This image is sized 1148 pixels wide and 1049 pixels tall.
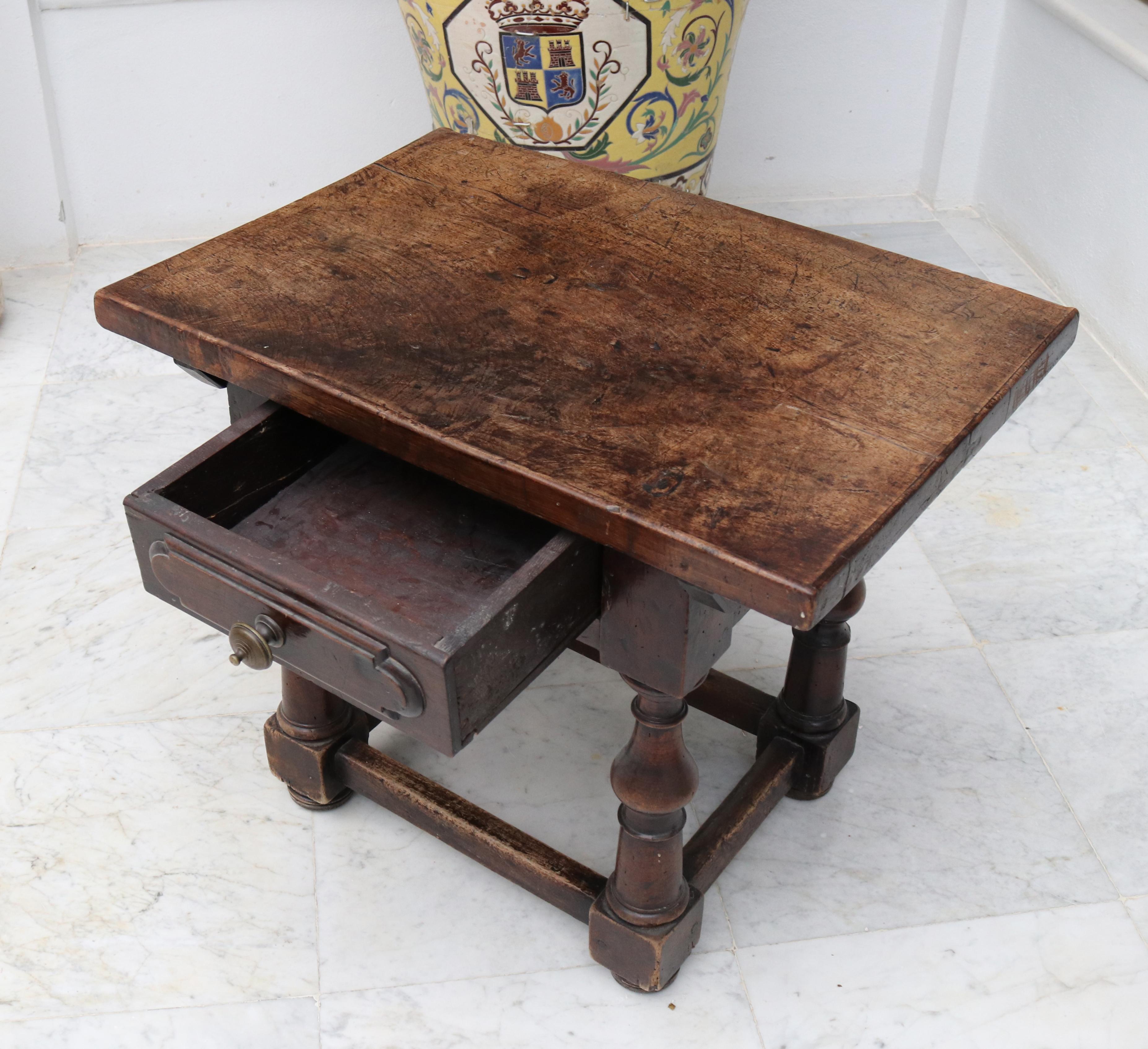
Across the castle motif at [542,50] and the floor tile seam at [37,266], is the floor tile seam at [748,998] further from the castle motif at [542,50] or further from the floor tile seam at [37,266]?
the floor tile seam at [37,266]

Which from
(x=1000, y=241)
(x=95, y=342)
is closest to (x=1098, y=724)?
(x=1000, y=241)

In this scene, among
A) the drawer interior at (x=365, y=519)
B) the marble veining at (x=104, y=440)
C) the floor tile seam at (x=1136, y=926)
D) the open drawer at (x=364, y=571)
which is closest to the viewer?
the open drawer at (x=364, y=571)

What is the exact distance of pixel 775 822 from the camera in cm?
170

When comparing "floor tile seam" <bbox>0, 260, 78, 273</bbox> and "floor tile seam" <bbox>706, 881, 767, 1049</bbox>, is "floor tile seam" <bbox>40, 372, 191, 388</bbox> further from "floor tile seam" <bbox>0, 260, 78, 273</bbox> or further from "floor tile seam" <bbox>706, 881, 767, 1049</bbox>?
"floor tile seam" <bbox>706, 881, 767, 1049</bbox>

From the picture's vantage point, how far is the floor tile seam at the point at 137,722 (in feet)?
5.96

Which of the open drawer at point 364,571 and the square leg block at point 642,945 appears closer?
the open drawer at point 364,571

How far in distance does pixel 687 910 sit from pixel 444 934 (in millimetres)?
299

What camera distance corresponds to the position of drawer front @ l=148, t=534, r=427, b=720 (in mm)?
1086

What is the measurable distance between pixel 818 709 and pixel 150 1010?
86 centimetres

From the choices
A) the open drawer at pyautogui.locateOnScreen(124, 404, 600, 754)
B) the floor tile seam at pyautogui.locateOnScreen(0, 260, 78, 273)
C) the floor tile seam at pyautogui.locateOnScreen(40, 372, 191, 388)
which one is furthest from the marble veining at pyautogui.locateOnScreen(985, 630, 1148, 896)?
the floor tile seam at pyautogui.locateOnScreen(0, 260, 78, 273)

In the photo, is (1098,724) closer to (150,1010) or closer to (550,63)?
(150,1010)

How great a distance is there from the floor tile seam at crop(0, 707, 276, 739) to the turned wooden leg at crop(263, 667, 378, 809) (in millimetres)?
153

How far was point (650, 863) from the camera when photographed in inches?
54.6

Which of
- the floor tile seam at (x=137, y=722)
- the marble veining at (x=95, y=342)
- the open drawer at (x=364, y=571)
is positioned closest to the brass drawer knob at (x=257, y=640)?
the open drawer at (x=364, y=571)
